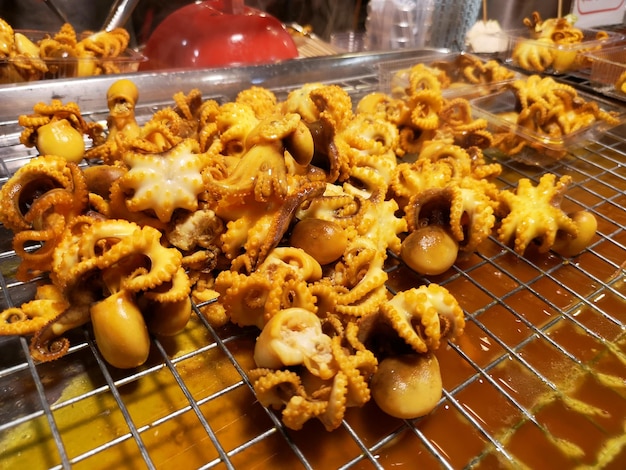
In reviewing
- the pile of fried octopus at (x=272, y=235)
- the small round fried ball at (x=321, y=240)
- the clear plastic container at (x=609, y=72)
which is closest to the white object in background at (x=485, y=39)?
the clear plastic container at (x=609, y=72)

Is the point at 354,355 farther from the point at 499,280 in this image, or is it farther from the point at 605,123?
the point at 605,123

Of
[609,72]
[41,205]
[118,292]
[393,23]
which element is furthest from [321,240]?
[393,23]

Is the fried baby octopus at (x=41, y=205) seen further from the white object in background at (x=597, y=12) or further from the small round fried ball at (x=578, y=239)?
the white object in background at (x=597, y=12)

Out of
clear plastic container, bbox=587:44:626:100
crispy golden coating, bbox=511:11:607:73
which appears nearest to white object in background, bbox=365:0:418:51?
crispy golden coating, bbox=511:11:607:73

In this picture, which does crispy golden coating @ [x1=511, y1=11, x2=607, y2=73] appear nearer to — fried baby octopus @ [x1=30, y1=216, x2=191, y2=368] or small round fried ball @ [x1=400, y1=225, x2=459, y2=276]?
small round fried ball @ [x1=400, y1=225, x2=459, y2=276]

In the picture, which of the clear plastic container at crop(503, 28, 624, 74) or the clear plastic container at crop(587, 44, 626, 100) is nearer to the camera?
the clear plastic container at crop(587, 44, 626, 100)

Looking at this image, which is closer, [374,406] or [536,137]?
[374,406]

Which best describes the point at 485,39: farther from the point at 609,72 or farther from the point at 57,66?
the point at 57,66
